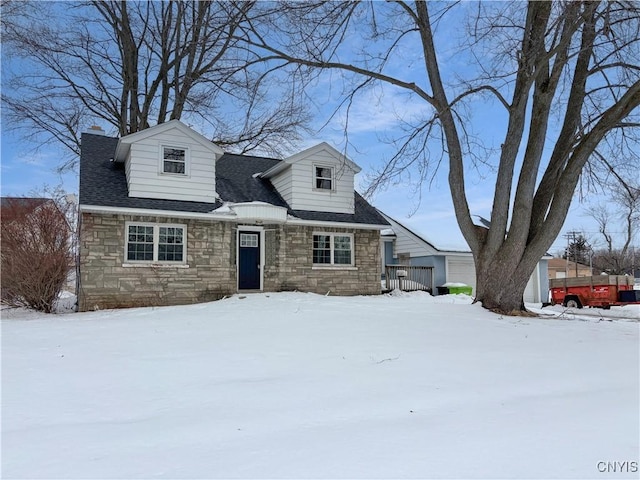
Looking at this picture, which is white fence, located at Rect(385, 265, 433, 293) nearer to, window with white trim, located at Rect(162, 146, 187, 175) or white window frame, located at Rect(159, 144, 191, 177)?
white window frame, located at Rect(159, 144, 191, 177)

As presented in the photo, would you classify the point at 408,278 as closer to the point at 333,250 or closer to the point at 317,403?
the point at 333,250

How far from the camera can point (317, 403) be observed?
13.8 feet

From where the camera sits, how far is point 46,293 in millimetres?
12320

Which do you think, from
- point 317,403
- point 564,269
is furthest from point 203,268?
point 564,269

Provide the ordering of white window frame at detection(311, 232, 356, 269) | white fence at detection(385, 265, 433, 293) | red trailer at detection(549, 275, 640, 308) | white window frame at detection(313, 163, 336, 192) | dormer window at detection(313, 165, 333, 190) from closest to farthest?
white window frame at detection(311, 232, 356, 269) → white window frame at detection(313, 163, 336, 192) → dormer window at detection(313, 165, 333, 190) → white fence at detection(385, 265, 433, 293) → red trailer at detection(549, 275, 640, 308)

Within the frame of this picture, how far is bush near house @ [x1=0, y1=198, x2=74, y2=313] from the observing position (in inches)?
466

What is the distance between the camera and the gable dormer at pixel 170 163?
13594mm

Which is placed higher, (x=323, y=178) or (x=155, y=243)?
(x=323, y=178)

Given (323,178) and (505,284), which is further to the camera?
(323,178)

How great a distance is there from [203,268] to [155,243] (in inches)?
60.9
